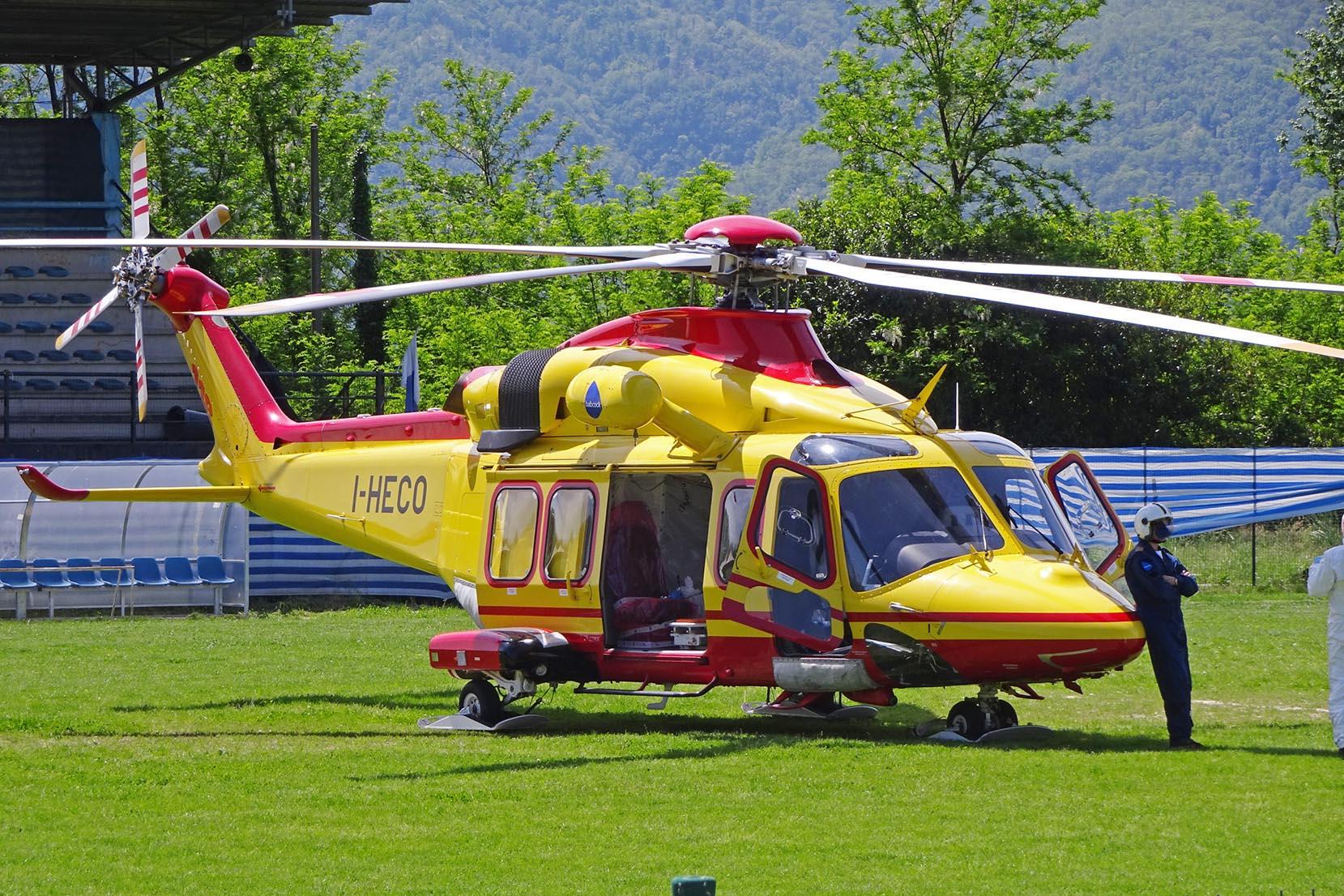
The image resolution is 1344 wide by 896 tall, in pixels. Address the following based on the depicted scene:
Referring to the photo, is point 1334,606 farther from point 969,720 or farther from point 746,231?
point 746,231

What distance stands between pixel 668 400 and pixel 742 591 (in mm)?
1664

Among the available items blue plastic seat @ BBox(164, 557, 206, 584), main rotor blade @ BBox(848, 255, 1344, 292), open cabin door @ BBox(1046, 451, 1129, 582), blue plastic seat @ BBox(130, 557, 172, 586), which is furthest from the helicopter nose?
blue plastic seat @ BBox(130, 557, 172, 586)

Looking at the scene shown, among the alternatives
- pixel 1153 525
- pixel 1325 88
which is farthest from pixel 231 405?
pixel 1325 88

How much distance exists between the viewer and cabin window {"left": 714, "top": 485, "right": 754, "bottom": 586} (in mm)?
13531

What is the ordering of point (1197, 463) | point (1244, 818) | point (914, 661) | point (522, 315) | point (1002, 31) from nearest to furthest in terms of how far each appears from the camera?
point (1244, 818), point (914, 661), point (1197, 463), point (1002, 31), point (522, 315)

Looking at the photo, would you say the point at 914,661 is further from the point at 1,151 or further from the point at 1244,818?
the point at 1,151

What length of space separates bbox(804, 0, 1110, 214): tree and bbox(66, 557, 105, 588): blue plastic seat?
23.4 meters

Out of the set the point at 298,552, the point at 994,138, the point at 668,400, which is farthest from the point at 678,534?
the point at 994,138

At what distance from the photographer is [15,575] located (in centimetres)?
2741

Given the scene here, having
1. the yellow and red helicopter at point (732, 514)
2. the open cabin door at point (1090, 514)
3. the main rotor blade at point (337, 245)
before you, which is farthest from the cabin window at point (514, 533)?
the open cabin door at point (1090, 514)

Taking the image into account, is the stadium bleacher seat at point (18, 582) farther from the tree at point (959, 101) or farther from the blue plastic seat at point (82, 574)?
the tree at point (959, 101)

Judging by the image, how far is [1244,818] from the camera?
398 inches

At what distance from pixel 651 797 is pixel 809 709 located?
12.9 feet

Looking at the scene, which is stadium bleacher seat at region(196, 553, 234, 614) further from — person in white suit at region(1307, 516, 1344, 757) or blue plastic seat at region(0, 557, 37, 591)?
person in white suit at region(1307, 516, 1344, 757)
